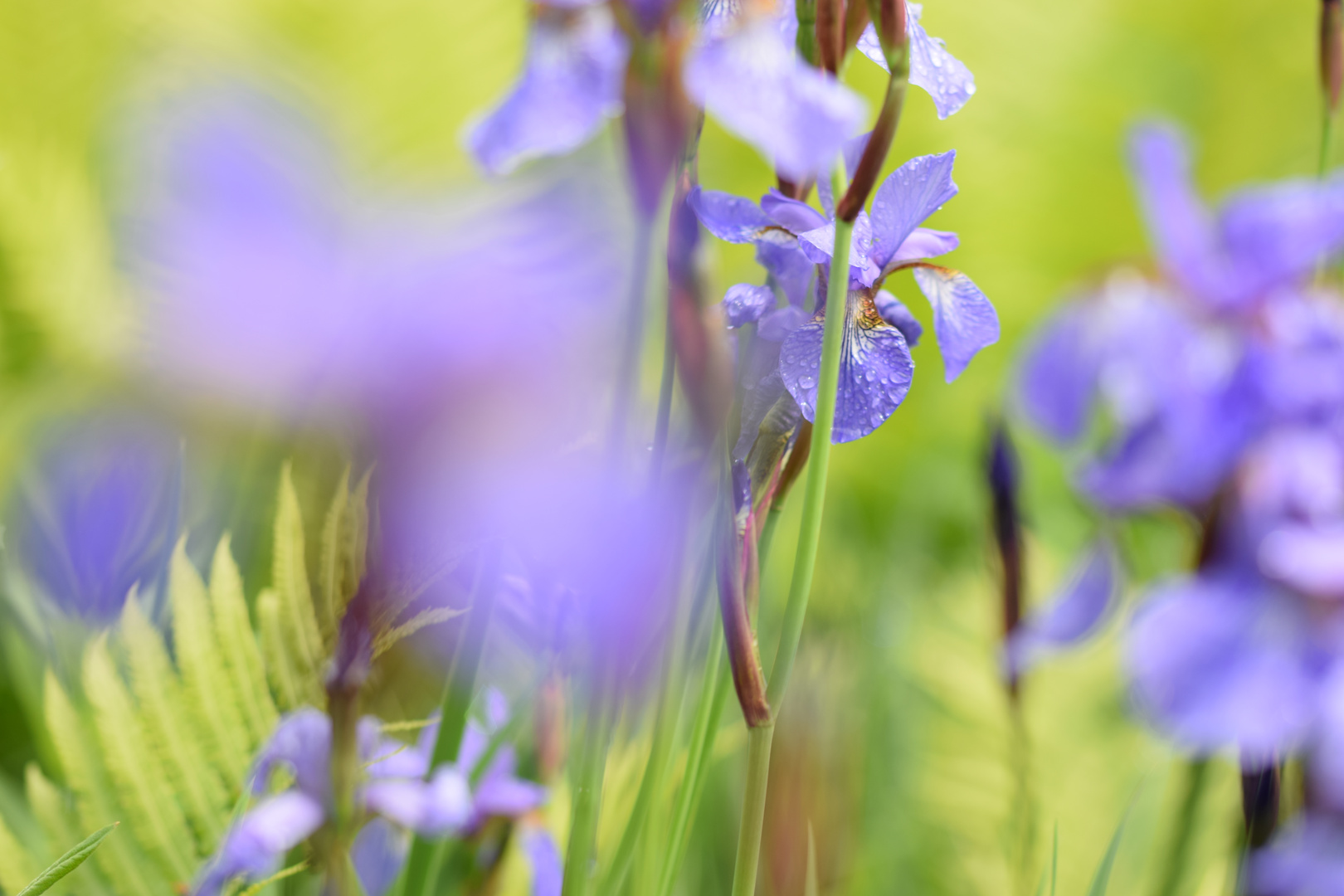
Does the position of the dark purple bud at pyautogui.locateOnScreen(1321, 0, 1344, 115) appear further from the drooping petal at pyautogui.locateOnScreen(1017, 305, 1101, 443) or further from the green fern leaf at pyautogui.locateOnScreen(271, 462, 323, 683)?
the green fern leaf at pyautogui.locateOnScreen(271, 462, 323, 683)

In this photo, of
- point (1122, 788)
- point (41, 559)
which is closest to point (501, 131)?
point (41, 559)

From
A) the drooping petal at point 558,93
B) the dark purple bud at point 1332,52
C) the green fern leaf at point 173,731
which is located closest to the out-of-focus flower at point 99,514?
the green fern leaf at point 173,731

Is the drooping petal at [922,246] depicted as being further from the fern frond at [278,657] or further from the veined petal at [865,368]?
the fern frond at [278,657]

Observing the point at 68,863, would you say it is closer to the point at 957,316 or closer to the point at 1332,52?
the point at 957,316

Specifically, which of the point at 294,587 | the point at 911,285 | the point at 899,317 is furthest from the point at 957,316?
the point at 911,285

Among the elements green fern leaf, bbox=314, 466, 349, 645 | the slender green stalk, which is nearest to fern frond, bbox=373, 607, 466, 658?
green fern leaf, bbox=314, 466, 349, 645

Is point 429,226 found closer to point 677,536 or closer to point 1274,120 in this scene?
point 677,536
